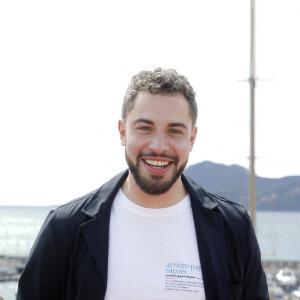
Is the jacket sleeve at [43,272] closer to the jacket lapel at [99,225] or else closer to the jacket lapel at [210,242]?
the jacket lapel at [99,225]

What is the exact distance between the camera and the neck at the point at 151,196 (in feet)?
11.2

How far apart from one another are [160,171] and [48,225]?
0.60m

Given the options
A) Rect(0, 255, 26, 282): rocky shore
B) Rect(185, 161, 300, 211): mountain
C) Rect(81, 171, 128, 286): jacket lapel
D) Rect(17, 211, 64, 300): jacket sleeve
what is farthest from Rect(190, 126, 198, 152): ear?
Rect(185, 161, 300, 211): mountain

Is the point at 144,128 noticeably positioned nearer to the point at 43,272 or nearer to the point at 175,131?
the point at 175,131

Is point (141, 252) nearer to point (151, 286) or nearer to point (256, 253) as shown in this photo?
point (151, 286)

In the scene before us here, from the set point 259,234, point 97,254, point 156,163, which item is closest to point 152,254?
point 97,254

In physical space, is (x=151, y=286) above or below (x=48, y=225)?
below

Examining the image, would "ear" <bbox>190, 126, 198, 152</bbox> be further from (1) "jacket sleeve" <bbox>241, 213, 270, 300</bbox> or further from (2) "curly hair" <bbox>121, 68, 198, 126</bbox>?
Result: (1) "jacket sleeve" <bbox>241, 213, 270, 300</bbox>

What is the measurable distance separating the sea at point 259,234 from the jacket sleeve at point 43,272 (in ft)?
47.1

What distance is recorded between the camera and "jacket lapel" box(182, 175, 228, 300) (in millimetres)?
3291

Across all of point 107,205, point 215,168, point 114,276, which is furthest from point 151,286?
point 215,168

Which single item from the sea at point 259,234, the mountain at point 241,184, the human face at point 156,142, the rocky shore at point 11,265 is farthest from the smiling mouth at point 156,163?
the mountain at point 241,184

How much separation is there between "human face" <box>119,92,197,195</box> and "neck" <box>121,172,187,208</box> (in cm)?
9

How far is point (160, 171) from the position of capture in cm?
329
